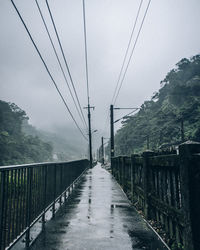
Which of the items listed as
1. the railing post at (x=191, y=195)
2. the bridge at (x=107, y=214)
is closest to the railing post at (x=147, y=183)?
the bridge at (x=107, y=214)

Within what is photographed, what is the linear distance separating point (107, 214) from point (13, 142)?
7078 centimetres

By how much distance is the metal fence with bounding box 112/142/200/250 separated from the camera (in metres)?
2.96

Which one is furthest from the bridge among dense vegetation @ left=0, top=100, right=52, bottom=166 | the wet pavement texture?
dense vegetation @ left=0, top=100, right=52, bottom=166

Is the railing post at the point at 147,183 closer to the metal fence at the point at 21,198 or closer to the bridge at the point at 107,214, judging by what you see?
the bridge at the point at 107,214

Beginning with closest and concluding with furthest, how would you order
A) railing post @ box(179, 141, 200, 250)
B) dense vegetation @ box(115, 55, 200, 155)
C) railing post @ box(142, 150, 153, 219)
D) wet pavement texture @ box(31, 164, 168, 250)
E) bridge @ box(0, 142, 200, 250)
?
railing post @ box(179, 141, 200, 250)
bridge @ box(0, 142, 200, 250)
wet pavement texture @ box(31, 164, 168, 250)
railing post @ box(142, 150, 153, 219)
dense vegetation @ box(115, 55, 200, 155)

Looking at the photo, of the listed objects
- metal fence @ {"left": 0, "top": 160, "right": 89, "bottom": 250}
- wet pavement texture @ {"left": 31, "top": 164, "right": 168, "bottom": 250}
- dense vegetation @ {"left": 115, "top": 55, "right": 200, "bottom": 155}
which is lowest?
wet pavement texture @ {"left": 31, "top": 164, "right": 168, "bottom": 250}

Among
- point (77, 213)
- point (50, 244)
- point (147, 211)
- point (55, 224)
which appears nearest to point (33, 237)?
point (50, 244)

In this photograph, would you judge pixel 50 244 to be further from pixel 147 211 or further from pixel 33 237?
pixel 147 211

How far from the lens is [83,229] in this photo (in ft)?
15.2

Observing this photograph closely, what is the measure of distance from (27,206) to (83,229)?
138cm

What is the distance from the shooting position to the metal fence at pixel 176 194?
9.70 feet

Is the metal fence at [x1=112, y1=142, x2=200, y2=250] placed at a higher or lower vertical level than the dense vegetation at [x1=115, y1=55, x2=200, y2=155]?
lower

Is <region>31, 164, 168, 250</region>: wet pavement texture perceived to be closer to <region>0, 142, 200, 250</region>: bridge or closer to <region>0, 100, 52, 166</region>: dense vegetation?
<region>0, 142, 200, 250</region>: bridge

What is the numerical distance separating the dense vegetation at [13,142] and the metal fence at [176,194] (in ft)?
212
